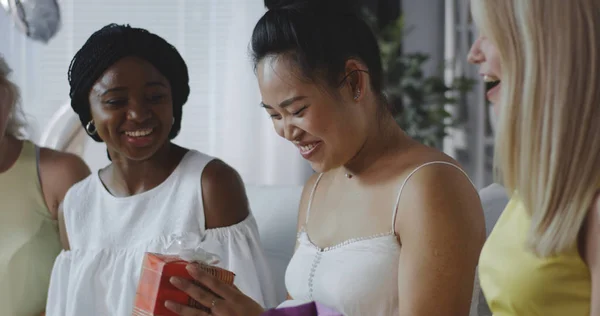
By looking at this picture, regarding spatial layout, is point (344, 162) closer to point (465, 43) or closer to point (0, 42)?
point (0, 42)

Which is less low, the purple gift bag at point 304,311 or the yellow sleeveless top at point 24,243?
the purple gift bag at point 304,311

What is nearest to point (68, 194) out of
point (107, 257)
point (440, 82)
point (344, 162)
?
point (107, 257)

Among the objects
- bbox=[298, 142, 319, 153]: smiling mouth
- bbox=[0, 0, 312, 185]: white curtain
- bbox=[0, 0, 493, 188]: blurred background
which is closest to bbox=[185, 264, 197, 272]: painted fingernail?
bbox=[298, 142, 319, 153]: smiling mouth

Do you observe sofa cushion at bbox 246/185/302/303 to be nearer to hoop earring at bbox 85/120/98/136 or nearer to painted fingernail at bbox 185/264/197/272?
hoop earring at bbox 85/120/98/136

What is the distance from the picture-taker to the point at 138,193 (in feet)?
5.81

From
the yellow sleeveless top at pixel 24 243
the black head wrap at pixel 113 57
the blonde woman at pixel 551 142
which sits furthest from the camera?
the yellow sleeveless top at pixel 24 243

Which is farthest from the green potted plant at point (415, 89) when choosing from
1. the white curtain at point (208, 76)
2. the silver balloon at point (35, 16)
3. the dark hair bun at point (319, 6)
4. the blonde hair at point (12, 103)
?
the dark hair bun at point (319, 6)

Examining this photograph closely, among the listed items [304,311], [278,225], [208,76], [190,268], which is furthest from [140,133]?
[208,76]

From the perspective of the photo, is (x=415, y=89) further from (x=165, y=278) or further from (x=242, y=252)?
(x=165, y=278)

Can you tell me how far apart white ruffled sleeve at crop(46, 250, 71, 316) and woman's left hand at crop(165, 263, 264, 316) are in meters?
0.67

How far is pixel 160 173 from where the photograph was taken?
1.77 meters

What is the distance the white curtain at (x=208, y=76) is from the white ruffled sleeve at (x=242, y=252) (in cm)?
198

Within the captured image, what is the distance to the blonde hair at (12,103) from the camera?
1996mm

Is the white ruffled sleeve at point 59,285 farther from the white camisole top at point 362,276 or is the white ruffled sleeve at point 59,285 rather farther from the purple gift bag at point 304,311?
the purple gift bag at point 304,311
